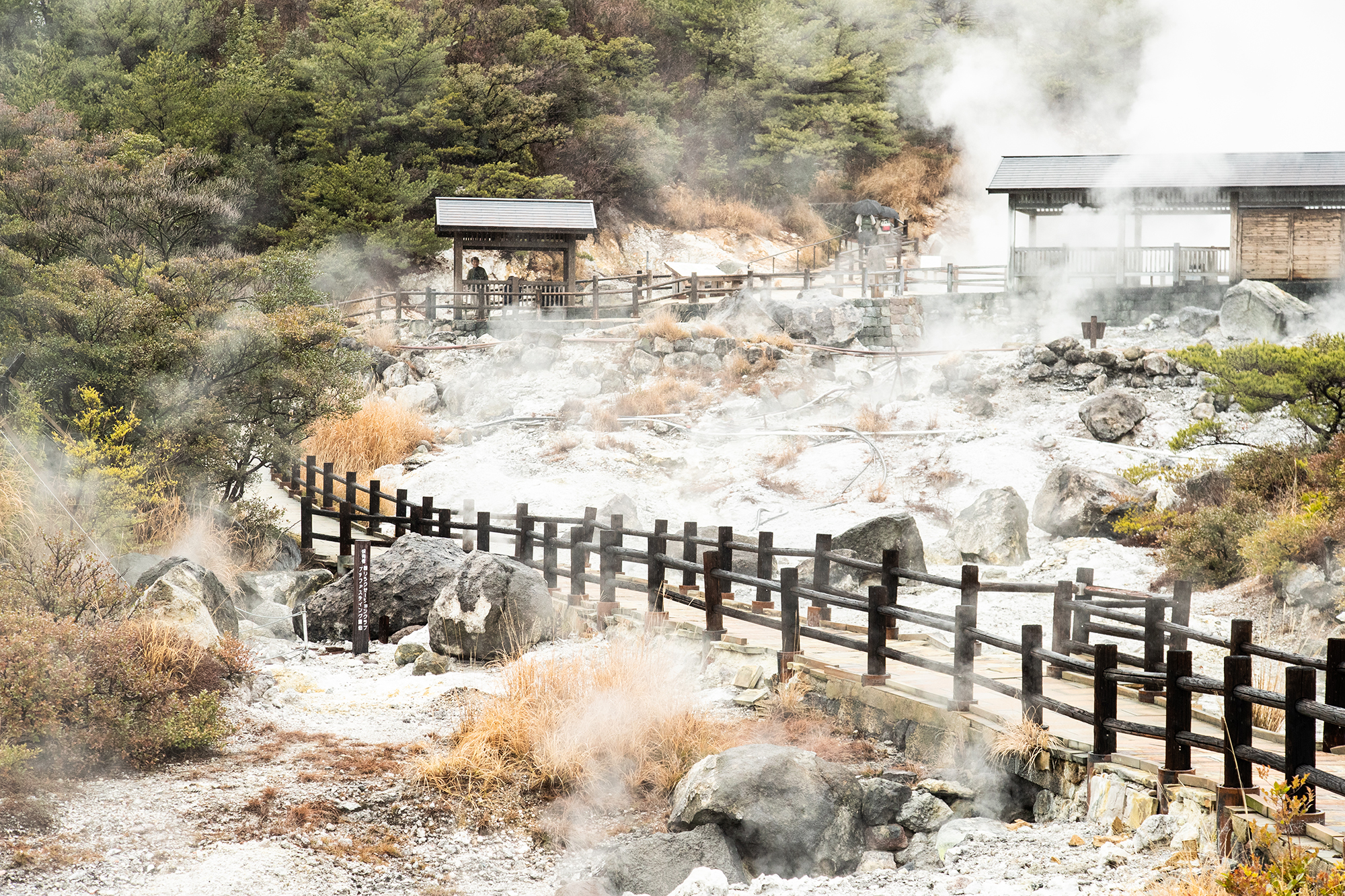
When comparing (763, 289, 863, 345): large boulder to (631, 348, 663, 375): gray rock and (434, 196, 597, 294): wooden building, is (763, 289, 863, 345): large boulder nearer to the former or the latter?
(631, 348, 663, 375): gray rock

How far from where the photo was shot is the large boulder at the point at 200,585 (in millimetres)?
10289

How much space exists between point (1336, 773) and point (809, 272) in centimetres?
2735

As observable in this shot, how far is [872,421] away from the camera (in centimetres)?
2177

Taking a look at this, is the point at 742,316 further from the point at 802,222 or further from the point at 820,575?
the point at 820,575

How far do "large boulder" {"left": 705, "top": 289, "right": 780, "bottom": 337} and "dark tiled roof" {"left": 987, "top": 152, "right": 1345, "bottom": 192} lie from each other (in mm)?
7139

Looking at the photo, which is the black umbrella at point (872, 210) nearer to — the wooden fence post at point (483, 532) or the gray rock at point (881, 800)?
the wooden fence post at point (483, 532)

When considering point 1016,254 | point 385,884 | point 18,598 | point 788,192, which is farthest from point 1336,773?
point 788,192

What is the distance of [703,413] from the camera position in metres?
23.5

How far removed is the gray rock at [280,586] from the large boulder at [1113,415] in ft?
41.7

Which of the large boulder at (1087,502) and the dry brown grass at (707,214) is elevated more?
the dry brown grass at (707,214)

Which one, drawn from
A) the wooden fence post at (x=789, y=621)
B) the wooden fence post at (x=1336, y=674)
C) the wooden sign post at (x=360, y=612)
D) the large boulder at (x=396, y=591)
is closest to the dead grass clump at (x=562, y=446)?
the large boulder at (x=396, y=591)

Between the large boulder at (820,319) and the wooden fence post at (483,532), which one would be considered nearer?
the wooden fence post at (483,532)

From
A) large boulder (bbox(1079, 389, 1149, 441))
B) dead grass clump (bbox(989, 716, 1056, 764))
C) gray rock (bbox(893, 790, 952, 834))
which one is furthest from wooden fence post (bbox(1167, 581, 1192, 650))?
large boulder (bbox(1079, 389, 1149, 441))

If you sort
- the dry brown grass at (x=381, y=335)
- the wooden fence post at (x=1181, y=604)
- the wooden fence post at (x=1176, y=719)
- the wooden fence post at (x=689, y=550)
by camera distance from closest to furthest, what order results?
the wooden fence post at (x=1176, y=719)
the wooden fence post at (x=1181, y=604)
the wooden fence post at (x=689, y=550)
the dry brown grass at (x=381, y=335)
